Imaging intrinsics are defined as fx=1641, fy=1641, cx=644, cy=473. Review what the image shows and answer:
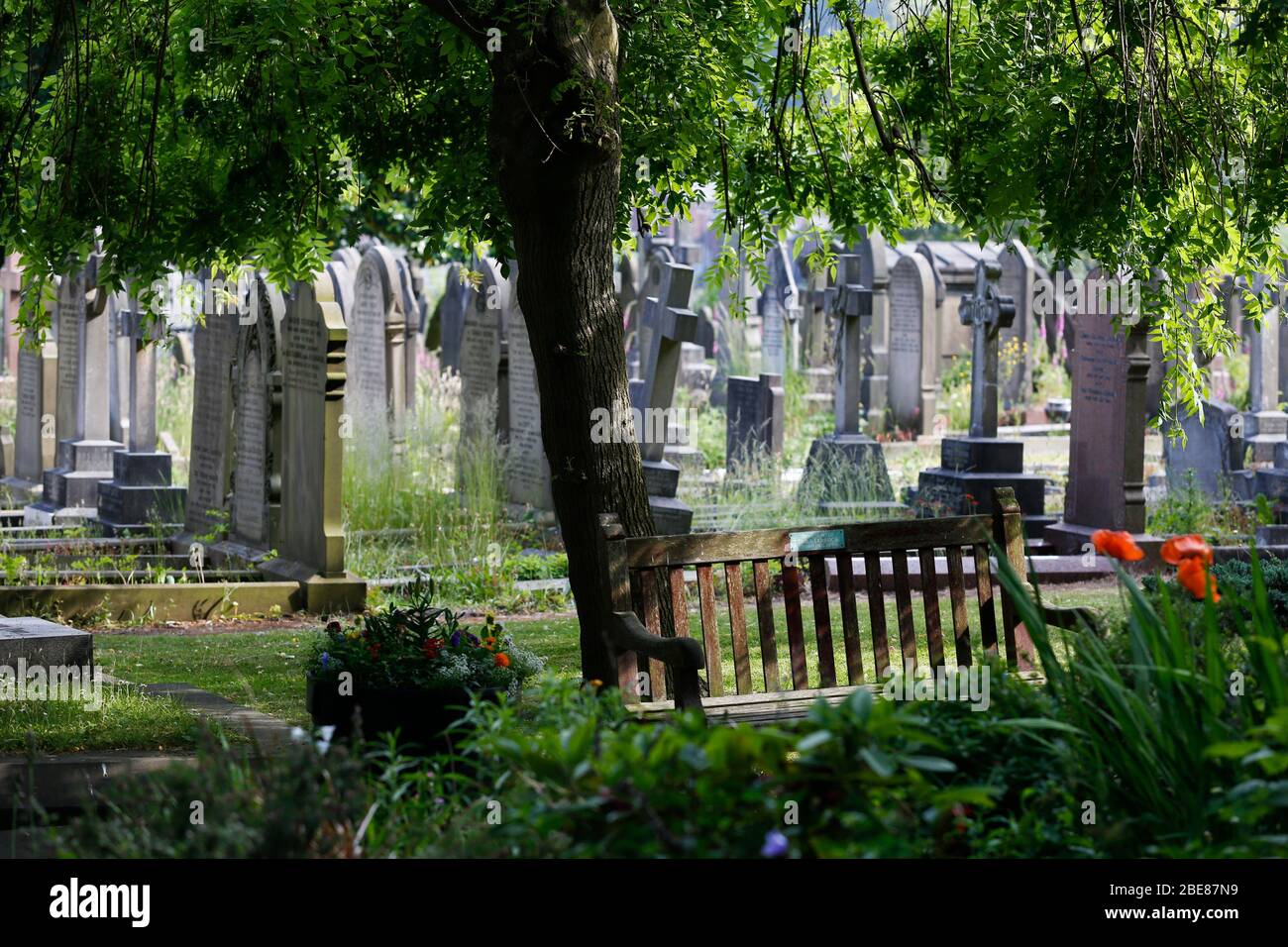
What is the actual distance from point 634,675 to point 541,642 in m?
3.92

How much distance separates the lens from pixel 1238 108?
6668 millimetres

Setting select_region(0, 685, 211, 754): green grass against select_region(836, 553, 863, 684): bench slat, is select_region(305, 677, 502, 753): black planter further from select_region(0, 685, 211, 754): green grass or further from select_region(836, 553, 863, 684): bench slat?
select_region(836, 553, 863, 684): bench slat

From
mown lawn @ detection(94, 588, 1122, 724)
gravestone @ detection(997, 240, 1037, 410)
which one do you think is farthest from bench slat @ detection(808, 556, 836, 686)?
gravestone @ detection(997, 240, 1037, 410)

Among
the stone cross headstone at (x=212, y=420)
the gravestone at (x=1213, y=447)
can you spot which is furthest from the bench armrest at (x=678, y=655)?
the gravestone at (x=1213, y=447)

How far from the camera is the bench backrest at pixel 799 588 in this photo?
5621mm

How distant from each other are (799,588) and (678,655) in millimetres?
1178

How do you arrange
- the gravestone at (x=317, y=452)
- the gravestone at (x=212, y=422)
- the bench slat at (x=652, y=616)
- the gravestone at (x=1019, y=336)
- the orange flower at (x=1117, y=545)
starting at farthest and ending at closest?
the gravestone at (x=1019, y=336), the gravestone at (x=212, y=422), the gravestone at (x=317, y=452), the bench slat at (x=652, y=616), the orange flower at (x=1117, y=545)

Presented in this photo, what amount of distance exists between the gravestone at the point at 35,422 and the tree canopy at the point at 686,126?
810cm

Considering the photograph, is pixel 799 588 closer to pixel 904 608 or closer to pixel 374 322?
pixel 904 608

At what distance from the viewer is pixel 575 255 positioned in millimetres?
6016

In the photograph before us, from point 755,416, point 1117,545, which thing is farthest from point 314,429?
point 1117,545

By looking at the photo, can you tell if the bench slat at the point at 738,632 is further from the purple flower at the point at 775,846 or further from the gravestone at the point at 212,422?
the gravestone at the point at 212,422

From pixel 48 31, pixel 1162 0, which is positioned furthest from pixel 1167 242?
pixel 48 31
